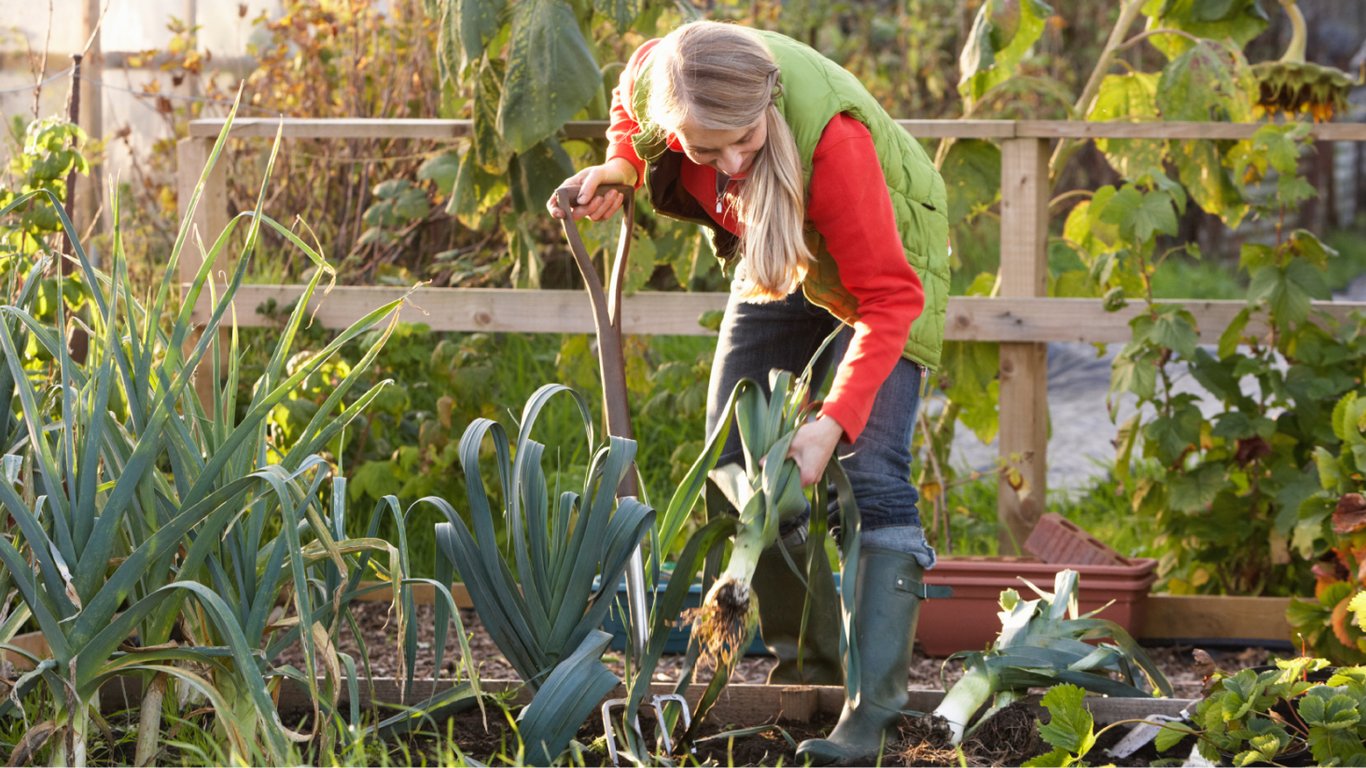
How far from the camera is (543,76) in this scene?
3109 millimetres

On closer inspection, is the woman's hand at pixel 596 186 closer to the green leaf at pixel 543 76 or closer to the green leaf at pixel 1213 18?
the green leaf at pixel 543 76

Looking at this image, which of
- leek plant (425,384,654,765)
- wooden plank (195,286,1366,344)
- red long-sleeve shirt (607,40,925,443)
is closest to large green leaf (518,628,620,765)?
leek plant (425,384,654,765)

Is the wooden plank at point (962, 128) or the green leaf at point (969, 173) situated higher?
the wooden plank at point (962, 128)

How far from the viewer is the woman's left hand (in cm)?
184

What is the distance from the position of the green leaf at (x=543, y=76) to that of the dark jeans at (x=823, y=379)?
0.98 m

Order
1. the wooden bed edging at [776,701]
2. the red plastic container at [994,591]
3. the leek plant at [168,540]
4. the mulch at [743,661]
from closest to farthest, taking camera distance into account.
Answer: the leek plant at [168,540]
the wooden bed edging at [776,701]
the mulch at [743,661]
the red plastic container at [994,591]

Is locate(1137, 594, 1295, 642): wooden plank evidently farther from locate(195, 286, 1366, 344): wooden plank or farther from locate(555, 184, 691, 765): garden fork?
locate(555, 184, 691, 765): garden fork

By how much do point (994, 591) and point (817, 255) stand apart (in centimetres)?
113

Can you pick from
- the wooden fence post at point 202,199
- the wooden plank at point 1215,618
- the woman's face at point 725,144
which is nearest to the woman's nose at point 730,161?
the woman's face at point 725,144

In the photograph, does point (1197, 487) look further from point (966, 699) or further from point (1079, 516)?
point (966, 699)

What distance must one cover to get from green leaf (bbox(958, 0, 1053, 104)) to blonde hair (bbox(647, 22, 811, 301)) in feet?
5.15

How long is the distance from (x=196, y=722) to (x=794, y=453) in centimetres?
91

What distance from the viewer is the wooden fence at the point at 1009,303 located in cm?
317

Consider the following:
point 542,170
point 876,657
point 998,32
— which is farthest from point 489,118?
point 876,657
